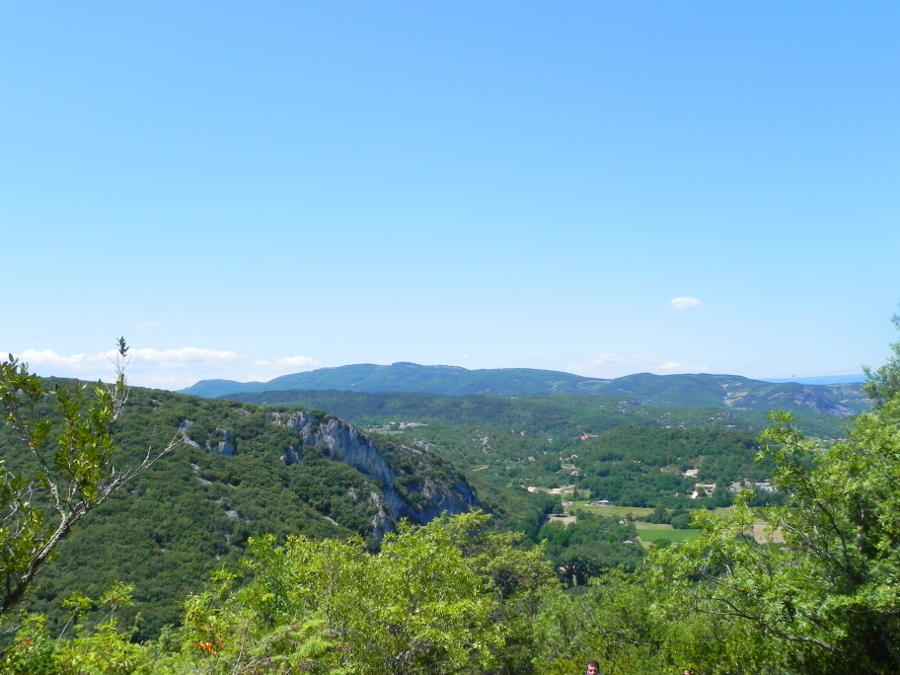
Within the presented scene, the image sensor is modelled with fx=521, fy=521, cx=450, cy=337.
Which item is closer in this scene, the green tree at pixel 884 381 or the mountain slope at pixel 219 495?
the green tree at pixel 884 381

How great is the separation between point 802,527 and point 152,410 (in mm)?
104670

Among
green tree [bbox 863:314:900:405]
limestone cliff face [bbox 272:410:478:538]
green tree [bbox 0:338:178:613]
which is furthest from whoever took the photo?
limestone cliff face [bbox 272:410:478:538]

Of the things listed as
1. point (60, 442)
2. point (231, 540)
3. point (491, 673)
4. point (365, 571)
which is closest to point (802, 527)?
point (365, 571)

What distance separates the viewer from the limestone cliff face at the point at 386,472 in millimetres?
118562

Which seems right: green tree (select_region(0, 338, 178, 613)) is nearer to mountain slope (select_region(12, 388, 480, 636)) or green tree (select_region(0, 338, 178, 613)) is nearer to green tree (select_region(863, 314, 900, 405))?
mountain slope (select_region(12, 388, 480, 636))

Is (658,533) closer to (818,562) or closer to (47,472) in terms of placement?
(818,562)

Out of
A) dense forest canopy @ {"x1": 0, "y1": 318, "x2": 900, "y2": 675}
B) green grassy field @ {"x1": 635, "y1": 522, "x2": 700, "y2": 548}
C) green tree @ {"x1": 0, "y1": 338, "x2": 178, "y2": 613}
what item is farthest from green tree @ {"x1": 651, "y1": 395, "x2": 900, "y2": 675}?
green grassy field @ {"x1": 635, "y1": 522, "x2": 700, "y2": 548}

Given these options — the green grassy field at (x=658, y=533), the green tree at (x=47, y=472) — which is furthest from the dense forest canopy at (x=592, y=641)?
the green grassy field at (x=658, y=533)

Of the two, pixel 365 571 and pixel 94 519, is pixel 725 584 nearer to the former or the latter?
pixel 365 571

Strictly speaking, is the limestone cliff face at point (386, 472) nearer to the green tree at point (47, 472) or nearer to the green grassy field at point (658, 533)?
the green grassy field at point (658, 533)

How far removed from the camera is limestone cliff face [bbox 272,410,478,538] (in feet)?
389

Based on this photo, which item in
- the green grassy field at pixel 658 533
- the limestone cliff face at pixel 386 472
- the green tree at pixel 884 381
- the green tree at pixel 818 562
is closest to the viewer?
the green tree at pixel 818 562

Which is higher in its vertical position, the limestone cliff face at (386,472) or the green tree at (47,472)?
the green tree at (47,472)

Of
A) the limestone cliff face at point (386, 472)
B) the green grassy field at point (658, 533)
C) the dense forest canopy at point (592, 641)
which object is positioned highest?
the dense forest canopy at point (592, 641)
